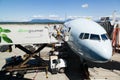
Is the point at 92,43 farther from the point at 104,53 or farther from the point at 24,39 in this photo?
the point at 24,39

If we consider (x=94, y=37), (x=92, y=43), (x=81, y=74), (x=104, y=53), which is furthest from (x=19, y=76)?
(x=104, y=53)

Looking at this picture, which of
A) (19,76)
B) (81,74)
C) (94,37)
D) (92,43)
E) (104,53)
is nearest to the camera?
(104,53)

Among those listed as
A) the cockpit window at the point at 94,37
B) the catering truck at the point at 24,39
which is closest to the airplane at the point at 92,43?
the cockpit window at the point at 94,37

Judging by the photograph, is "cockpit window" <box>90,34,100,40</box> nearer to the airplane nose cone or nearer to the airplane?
the airplane

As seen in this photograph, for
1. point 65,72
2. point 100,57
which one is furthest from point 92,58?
point 65,72

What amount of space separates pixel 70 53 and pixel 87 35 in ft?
41.5

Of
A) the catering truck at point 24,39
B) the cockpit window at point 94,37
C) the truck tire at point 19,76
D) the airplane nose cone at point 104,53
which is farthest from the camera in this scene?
the truck tire at point 19,76

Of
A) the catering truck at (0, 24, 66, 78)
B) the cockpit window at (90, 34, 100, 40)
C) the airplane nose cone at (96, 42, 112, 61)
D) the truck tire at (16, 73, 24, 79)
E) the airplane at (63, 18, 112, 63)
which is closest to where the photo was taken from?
the airplane nose cone at (96, 42, 112, 61)

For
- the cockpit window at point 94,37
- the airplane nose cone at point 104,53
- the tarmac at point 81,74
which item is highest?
the cockpit window at point 94,37

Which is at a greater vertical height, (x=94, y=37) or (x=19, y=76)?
(x=94, y=37)

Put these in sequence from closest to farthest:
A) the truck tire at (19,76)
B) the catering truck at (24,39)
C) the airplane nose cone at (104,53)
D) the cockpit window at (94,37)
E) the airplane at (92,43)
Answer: the airplane nose cone at (104,53), the airplane at (92,43), the cockpit window at (94,37), the catering truck at (24,39), the truck tire at (19,76)

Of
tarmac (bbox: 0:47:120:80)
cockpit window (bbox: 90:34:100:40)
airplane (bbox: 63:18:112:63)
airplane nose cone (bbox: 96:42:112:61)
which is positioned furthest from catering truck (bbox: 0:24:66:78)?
airplane nose cone (bbox: 96:42:112:61)

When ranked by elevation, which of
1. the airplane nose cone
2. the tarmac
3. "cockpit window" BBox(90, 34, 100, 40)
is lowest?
the tarmac

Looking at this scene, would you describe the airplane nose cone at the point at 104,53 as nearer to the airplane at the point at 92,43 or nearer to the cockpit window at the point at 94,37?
the airplane at the point at 92,43
